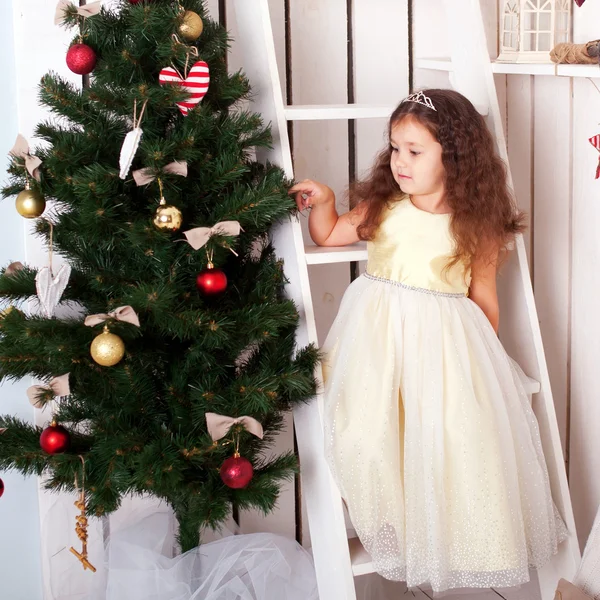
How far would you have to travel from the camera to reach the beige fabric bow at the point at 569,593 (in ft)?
4.16

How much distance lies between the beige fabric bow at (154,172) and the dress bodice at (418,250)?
0.39 metres

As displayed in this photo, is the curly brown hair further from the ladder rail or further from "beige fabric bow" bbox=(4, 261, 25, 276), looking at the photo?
"beige fabric bow" bbox=(4, 261, 25, 276)

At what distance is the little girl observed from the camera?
4.58ft

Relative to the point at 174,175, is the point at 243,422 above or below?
below

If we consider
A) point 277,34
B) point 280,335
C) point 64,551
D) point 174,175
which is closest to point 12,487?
point 64,551

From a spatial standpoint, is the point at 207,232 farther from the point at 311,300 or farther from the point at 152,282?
the point at 311,300

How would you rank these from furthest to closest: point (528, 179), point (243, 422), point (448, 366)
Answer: point (528, 179) → point (448, 366) → point (243, 422)

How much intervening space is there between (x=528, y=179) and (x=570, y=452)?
588mm

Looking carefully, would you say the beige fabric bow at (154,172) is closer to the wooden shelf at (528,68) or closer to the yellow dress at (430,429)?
the yellow dress at (430,429)

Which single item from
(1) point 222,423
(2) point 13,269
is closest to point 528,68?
(1) point 222,423

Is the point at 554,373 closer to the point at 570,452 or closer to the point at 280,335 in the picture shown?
the point at 570,452

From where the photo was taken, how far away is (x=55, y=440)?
1364 millimetres

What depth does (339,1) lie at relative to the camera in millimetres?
1823

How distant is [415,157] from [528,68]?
332 millimetres
